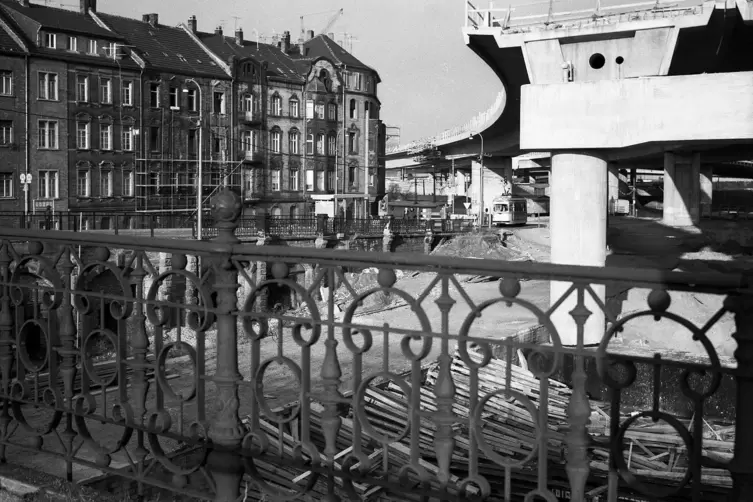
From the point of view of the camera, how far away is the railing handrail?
285 centimetres

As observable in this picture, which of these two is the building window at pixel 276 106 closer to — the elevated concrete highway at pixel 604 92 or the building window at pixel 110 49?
the building window at pixel 110 49

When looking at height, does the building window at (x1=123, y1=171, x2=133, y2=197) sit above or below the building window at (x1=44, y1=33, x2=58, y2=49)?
below

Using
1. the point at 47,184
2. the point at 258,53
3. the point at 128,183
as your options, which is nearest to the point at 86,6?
the point at 128,183

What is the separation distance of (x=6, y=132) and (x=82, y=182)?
17.8 ft

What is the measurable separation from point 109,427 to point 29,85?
139 ft

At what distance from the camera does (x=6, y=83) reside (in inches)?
1850

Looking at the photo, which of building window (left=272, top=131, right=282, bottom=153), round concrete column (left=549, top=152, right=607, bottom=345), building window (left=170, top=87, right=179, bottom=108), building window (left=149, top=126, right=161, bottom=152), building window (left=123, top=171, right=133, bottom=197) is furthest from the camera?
building window (left=272, top=131, right=282, bottom=153)

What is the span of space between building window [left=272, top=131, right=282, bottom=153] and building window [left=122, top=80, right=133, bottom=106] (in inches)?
485

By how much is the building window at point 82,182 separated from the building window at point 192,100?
31.1 ft


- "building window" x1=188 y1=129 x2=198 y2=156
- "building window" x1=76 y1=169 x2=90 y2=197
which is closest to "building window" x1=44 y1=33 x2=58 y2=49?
"building window" x1=76 y1=169 x2=90 y2=197

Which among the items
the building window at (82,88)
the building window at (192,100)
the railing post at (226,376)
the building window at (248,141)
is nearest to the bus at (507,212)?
the building window at (248,141)

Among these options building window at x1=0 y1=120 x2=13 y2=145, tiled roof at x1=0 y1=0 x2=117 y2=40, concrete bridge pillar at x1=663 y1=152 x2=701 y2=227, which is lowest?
concrete bridge pillar at x1=663 y1=152 x2=701 y2=227

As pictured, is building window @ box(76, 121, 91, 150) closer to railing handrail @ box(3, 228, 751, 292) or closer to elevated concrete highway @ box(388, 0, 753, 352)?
elevated concrete highway @ box(388, 0, 753, 352)

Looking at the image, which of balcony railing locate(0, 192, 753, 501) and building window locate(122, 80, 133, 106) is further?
building window locate(122, 80, 133, 106)
